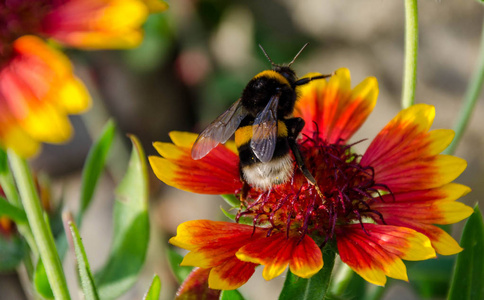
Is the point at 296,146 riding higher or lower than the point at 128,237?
higher

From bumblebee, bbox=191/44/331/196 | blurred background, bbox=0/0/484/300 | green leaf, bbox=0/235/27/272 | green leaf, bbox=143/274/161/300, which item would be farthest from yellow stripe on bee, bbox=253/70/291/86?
blurred background, bbox=0/0/484/300

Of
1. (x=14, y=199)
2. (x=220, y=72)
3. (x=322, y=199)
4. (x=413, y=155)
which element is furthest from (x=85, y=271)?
(x=220, y=72)

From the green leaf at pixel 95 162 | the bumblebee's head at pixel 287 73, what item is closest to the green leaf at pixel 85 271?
the green leaf at pixel 95 162

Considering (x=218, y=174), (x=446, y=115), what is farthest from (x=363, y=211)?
(x=446, y=115)

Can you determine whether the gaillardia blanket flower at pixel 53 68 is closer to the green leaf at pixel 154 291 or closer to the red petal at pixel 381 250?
the green leaf at pixel 154 291

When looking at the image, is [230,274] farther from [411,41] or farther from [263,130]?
[411,41]

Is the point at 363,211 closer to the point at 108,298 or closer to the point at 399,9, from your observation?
the point at 108,298

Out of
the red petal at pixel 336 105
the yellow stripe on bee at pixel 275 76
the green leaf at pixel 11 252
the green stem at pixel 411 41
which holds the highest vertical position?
the green stem at pixel 411 41
